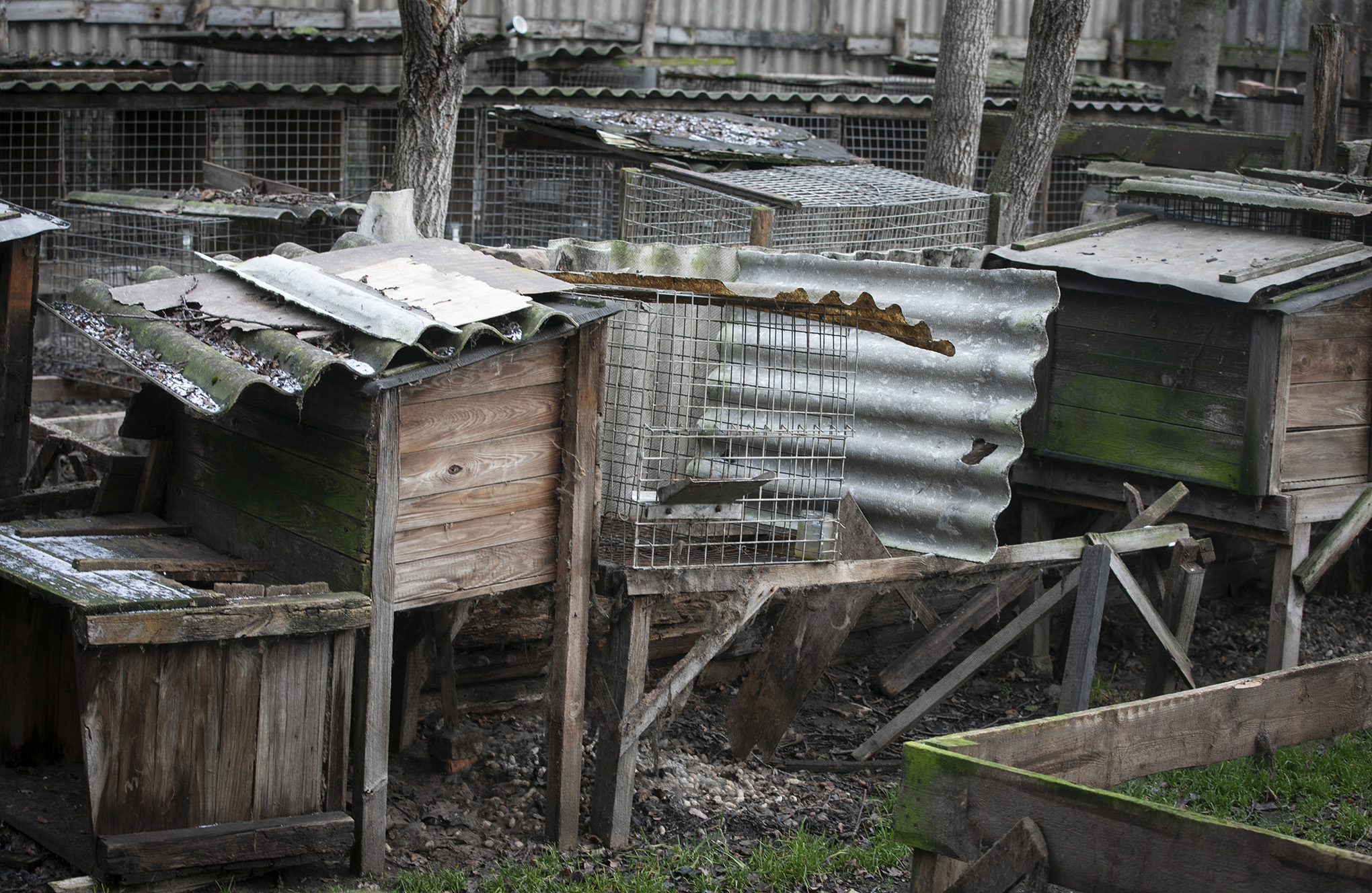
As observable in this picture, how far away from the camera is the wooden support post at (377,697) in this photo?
4719 mm

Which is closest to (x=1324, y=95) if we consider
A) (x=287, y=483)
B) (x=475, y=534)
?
(x=475, y=534)

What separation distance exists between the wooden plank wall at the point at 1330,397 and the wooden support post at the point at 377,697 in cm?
508

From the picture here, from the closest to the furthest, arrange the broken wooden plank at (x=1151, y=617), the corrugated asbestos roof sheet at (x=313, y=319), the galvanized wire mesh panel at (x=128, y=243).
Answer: the corrugated asbestos roof sheet at (x=313, y=319)
the broken wooden plank at (x=1151, y=617)
the galvanized wire mesh panel at (x=128, y=243)

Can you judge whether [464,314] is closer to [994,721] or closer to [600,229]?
[994,721]

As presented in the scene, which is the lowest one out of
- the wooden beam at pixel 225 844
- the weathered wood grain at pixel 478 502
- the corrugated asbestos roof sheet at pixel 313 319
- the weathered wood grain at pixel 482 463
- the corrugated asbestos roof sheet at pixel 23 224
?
the wooden beam at pixel 225 844

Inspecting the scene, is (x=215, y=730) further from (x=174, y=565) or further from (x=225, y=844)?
(x=174, y=565)

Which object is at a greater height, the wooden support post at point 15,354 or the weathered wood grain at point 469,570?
the wooden support post at point 15,354

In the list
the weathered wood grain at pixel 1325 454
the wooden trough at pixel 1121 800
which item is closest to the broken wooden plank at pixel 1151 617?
the weathered wood grain at pixel 1325 454

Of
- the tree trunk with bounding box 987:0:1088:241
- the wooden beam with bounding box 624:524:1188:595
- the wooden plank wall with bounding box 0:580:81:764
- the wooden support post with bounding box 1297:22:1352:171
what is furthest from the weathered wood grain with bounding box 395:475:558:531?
the wooden support post with bounding box 1297:22:1352:171

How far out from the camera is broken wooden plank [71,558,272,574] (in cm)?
A: 465

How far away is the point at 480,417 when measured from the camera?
498cm

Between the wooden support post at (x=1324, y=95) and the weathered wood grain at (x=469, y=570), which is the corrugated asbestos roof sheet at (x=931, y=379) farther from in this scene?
the wooden support post at (x=1324, y=95)

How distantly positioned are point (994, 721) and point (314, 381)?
4.70 meters

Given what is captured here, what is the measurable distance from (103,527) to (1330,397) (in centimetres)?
638
